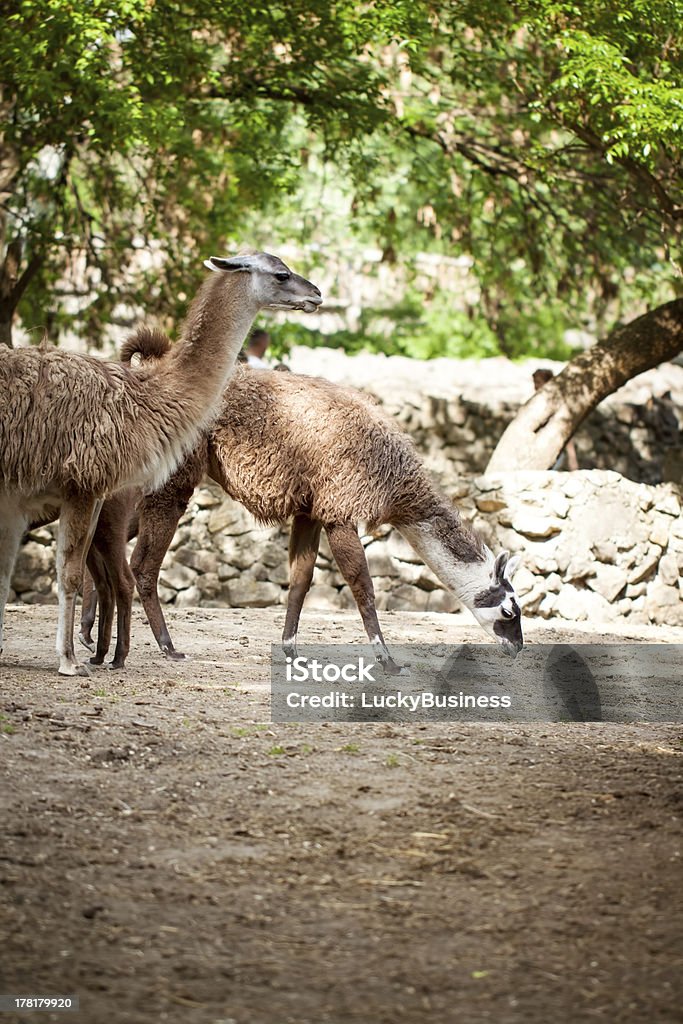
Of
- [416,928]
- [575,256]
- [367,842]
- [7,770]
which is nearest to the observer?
[416,928]

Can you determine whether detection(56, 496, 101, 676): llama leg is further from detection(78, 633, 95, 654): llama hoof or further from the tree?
the tree

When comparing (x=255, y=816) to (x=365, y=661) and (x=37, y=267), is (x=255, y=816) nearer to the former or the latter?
(x=365, y=661)

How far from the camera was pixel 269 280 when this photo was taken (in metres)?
7.11

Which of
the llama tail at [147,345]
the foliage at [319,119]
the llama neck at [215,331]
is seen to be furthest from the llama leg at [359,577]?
the foliage at [319,119]

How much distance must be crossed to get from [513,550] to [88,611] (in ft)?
14.5

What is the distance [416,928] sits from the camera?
130 inches

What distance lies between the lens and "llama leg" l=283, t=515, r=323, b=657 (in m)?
7.60

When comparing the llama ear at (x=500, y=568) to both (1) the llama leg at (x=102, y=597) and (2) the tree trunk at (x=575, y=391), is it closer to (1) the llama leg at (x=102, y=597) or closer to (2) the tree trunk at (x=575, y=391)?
(1) the llama leg at (x=102, y=597)

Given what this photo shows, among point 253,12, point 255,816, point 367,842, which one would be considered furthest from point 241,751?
point 253,12

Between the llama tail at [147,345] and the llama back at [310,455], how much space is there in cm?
45

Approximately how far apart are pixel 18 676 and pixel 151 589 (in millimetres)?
1317

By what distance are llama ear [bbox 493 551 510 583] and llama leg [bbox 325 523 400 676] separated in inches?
31.3

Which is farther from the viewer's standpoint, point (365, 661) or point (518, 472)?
point (518, 472)

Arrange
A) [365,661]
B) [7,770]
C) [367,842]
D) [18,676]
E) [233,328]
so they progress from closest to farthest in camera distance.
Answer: [367,842] < [7,770] < [18,676] < [233,328] < [365,661]
